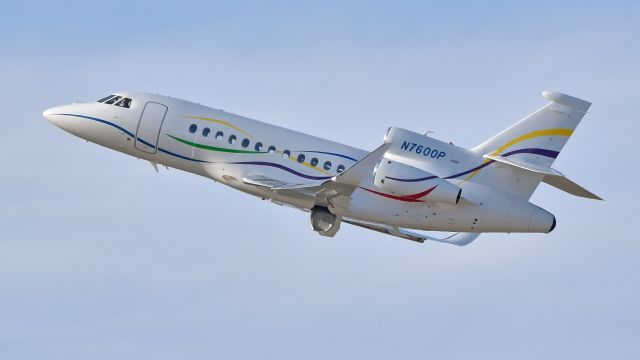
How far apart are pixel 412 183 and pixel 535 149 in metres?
4.31

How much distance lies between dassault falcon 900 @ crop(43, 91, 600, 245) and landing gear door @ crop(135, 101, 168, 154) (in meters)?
0.05

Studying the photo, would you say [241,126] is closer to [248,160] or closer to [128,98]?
[248,160]

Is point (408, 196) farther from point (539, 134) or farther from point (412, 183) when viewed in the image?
point (539, 134)

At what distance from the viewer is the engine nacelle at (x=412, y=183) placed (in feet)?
136

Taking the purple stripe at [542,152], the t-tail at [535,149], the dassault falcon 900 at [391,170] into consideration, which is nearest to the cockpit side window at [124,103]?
the dassault falcon 900 at [391,170]

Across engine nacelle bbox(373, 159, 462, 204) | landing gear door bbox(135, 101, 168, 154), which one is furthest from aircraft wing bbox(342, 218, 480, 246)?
landing gear door bbox(135, 101, 168, 154)

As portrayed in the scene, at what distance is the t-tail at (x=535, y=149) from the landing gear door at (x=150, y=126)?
11.0 meters

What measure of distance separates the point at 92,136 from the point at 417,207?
12.4 m

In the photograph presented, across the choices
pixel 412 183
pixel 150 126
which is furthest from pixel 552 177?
pixel 150 126

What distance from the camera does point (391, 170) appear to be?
41562 mm

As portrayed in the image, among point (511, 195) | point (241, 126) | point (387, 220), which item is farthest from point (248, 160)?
point (511, 195)

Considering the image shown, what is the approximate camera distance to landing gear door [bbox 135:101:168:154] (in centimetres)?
4616

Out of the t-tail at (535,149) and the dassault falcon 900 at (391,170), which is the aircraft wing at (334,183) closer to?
the dassault falcon 900 at (391,170)

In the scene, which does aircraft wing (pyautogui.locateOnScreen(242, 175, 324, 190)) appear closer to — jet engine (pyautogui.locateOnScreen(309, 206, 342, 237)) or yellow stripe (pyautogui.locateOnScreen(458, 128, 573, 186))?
jet engine (pyautogui.locateOnScreen(309, 206, 342, 237))
